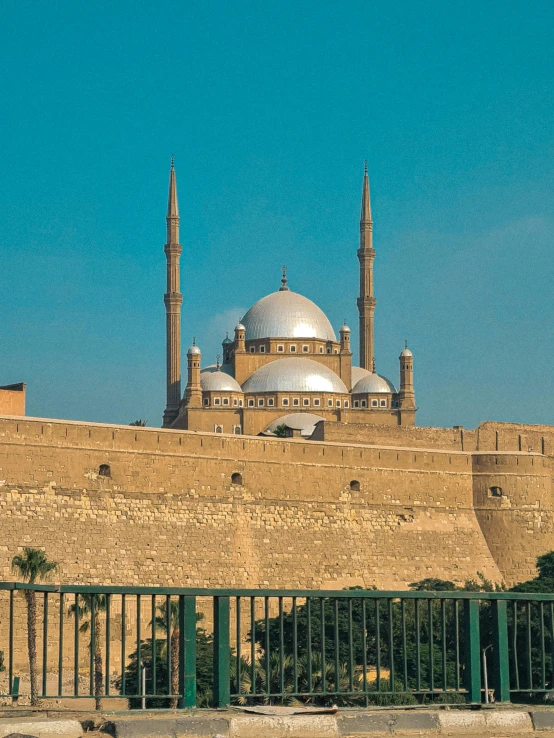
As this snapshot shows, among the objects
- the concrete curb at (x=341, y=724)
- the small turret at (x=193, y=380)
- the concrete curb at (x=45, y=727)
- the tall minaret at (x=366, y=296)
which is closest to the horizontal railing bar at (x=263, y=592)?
the concrete curb at (x=341, y=724)

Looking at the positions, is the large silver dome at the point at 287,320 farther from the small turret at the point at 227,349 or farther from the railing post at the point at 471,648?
the railing post at the point at 471,648

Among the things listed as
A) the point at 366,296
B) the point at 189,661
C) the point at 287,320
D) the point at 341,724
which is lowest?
the point at 341,724

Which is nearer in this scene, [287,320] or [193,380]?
[193,380]

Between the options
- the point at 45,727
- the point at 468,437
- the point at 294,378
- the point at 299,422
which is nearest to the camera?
the point at 45,727

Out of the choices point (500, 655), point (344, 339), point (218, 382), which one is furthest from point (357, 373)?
point (500, 655)

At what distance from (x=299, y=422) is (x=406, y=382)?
5.78 meters

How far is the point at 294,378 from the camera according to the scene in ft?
163

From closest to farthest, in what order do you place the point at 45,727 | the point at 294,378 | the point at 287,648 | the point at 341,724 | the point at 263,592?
the point at 45,727 → the point at 341,724 → the point at 263,592 → the point at 287,648 → the point at 294,378

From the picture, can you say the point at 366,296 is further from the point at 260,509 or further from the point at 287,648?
the point at 287,648

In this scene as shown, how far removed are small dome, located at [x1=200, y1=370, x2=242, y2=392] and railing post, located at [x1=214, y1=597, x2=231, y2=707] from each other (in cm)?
3870

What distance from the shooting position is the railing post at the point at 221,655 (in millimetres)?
9789

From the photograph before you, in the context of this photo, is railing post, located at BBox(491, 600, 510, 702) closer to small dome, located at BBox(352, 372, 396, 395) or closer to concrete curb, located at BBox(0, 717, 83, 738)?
concrete curb, located at BBox(0, 717, 83, 738)

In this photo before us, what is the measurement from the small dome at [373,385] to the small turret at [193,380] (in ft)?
19.0

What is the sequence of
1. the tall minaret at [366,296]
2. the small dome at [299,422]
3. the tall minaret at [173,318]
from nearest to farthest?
1. the small dome at [299,422]
2. the tall minaret at [173,318]
3. the tall minaret at [366,296]
